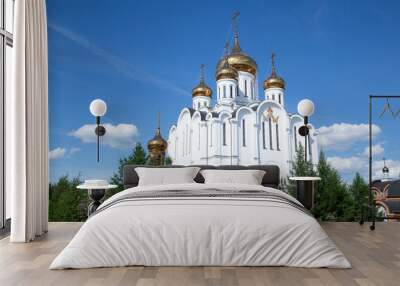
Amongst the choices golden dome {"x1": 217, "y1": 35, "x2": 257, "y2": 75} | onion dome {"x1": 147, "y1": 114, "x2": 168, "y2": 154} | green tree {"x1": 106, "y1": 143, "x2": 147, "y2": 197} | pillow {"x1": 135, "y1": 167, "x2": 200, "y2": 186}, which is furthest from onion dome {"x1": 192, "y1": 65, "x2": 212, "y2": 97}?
pillow {"x1": 135, "y1": 167, "x2": 200, "y2": 186}

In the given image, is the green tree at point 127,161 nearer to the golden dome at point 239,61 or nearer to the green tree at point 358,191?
the golden dome at point 239,61

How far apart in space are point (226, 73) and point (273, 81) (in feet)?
2.69

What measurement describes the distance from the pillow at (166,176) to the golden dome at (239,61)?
8.38 feet

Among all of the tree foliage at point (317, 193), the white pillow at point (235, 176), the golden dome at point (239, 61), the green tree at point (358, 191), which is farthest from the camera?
the green tree at point (358, 191)

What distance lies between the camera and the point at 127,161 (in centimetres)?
710

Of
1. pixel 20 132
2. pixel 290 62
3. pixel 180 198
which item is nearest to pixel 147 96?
pixel 290 62

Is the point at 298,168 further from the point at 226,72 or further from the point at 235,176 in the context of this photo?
the point at 235,176

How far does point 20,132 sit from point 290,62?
4704 millimetres

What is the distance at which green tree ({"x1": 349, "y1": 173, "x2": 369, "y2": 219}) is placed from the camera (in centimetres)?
714

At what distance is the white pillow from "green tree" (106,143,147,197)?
2393mm

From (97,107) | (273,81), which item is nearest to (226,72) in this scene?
(273,81)

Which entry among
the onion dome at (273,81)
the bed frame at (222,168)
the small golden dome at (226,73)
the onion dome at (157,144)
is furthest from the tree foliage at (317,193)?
the small golden dome at (226,73)

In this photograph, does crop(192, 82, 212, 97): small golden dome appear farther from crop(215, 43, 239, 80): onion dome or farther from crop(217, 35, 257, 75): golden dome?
crop(217, 35, 257, 75): golden dome

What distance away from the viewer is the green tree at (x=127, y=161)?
6.96 metres
